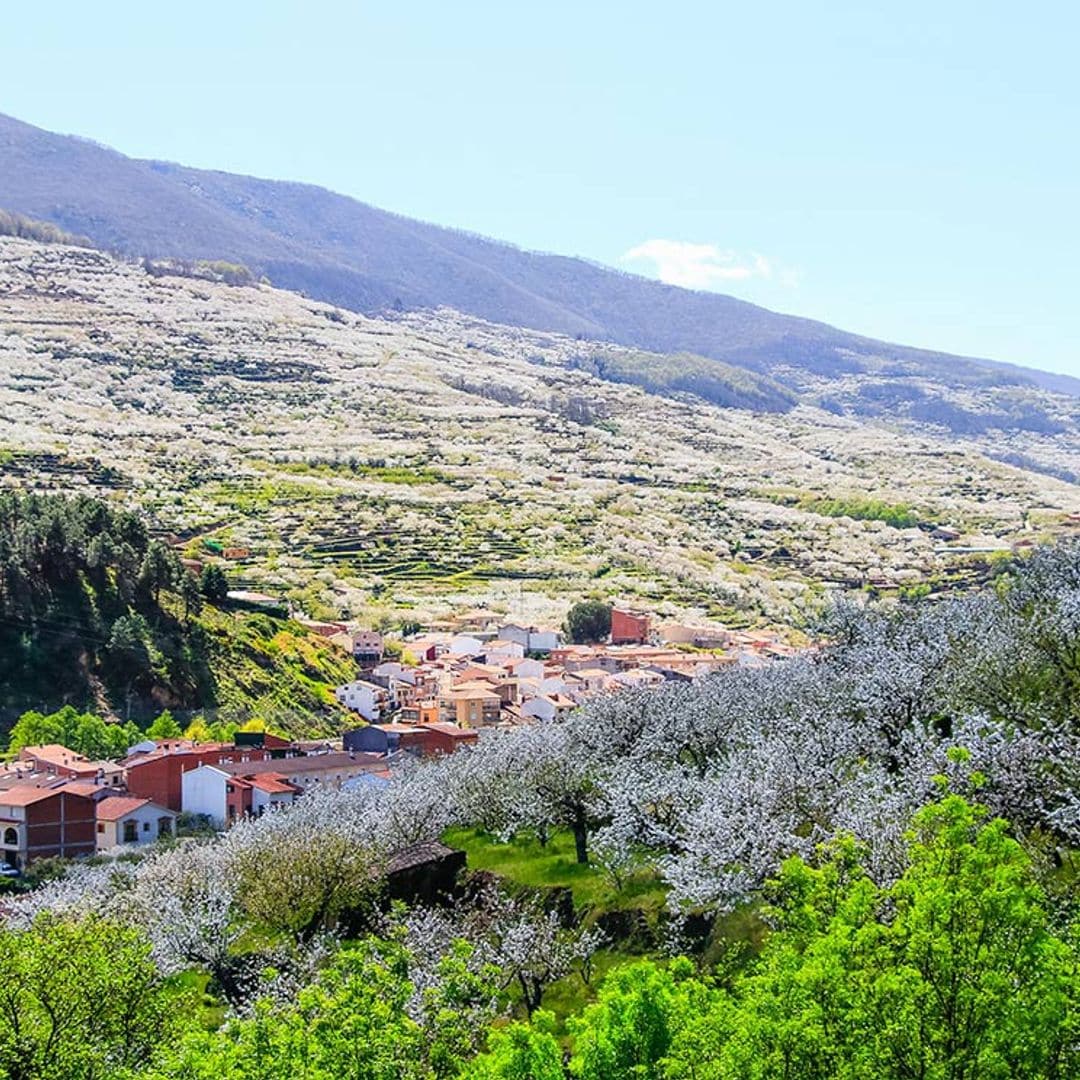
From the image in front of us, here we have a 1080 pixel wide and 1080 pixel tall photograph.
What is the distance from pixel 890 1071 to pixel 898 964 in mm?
1800

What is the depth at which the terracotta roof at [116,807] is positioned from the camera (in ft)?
221

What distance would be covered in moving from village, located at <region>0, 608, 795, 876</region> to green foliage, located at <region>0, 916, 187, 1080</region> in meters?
36.9

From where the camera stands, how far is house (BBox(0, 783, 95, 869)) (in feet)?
213

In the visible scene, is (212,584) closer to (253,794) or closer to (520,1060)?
(253,794)

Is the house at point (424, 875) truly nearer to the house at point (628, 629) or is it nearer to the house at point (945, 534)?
the house at point (628, 629)

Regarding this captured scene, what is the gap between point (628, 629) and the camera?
130 metres

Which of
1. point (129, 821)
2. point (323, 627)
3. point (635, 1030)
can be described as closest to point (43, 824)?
point (129, 821)

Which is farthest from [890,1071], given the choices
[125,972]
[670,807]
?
[670,807]

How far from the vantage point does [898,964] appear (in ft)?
57.4

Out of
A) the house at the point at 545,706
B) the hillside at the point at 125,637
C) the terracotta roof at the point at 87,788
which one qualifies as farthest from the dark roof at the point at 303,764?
the house at the point at 545,706

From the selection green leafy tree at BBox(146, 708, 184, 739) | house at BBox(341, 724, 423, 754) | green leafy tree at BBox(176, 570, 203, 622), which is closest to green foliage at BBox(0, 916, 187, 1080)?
house at BBox(341, 724, 423, 754)

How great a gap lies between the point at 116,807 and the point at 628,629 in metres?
69.4

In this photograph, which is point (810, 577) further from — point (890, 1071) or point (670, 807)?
point (890, 1071)

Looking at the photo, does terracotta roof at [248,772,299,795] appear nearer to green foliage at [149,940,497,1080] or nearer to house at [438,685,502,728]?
house at [438,685,502,728]
